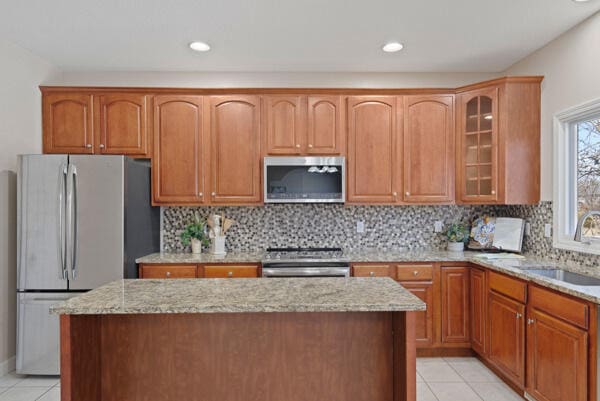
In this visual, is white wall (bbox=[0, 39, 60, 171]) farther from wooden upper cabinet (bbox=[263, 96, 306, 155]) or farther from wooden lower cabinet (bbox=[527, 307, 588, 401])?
wooden lower cabinet (bbox=[527, 307, 588, 401])

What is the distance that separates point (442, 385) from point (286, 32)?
292 cm

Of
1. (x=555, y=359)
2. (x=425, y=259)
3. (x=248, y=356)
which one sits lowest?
(x=555, y=359)

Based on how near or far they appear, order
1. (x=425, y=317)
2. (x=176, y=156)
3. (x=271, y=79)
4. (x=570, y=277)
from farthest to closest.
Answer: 1. (x=271, y=79)
2. (x=176, y=156)
3. (x=425, y=317)
4. (x=570, y=277)

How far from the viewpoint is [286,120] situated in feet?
12.0

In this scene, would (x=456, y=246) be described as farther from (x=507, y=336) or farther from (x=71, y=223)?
(x=71, y=223)

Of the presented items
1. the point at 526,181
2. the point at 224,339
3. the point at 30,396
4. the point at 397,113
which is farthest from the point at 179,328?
the point at 526,181

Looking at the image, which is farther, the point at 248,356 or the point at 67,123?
the point at 67,123

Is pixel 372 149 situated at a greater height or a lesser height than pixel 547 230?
greater

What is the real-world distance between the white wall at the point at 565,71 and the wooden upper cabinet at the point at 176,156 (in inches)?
116

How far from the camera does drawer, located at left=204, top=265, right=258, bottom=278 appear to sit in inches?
133

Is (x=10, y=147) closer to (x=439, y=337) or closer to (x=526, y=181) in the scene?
(x=439, y=337)

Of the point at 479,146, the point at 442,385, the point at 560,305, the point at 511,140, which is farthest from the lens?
the point at 479,146

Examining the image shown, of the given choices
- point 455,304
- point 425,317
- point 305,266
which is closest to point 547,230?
point 455,304

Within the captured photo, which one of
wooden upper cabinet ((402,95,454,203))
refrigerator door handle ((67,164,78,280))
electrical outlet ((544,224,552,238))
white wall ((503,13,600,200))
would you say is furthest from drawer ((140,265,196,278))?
white wall ((503,13,600,200))
